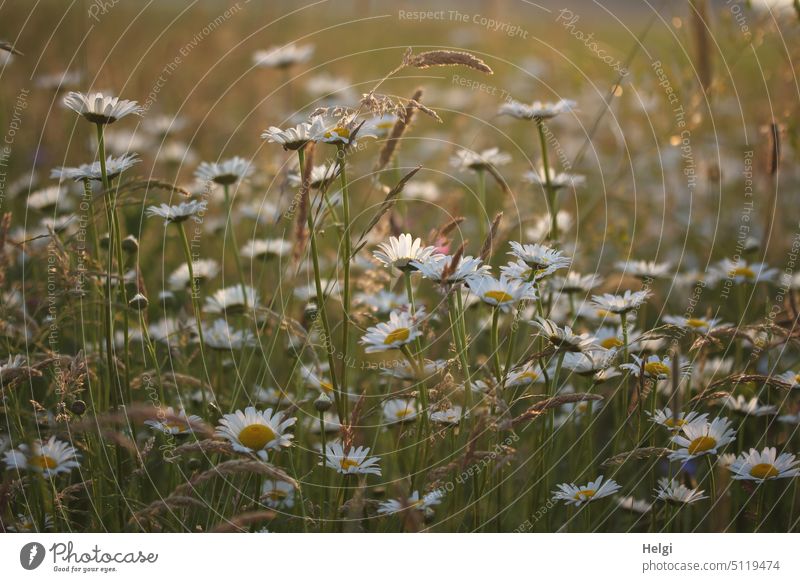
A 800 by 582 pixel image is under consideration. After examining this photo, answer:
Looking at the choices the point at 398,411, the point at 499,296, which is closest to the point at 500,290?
the point at 499,296

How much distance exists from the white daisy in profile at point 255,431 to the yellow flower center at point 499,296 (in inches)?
12.3

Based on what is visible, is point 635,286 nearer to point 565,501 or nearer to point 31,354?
point 565,501

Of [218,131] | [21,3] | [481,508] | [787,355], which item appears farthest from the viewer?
[218,131]

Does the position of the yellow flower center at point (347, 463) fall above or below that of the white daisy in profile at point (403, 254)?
below

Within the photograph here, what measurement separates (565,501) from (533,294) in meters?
0.36

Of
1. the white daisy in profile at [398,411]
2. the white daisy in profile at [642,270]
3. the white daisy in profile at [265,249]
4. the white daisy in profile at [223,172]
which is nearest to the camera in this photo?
the white daisy in profile at [398,411]

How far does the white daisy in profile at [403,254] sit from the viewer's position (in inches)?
44.7

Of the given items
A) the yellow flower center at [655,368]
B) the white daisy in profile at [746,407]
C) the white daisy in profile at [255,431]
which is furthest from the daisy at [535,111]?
the white daisy in profile at [255,431]

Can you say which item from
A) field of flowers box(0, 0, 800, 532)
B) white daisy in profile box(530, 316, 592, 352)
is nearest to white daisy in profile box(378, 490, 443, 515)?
field of flowers box(0, 0, 800, 532)

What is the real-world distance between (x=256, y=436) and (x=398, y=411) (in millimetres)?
299

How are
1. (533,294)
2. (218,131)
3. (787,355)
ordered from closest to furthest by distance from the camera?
(533,294) < (787,355) < (218,131)

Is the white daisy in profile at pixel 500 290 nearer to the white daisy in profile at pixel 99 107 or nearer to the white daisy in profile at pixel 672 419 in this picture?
the white daisy in profile at pixel 672 419
